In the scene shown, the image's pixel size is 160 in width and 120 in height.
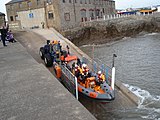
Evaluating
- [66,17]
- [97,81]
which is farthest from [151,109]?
[66,17]

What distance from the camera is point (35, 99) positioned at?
5.62 metres

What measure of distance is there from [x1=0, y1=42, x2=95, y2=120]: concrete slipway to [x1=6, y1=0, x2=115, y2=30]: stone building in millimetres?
22630

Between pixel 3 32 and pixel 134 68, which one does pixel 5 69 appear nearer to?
pixel 3 32

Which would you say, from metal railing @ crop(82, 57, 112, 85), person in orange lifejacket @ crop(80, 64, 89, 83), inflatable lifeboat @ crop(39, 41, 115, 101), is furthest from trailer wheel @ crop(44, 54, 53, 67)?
person in orange lifejacket @ crop(80, 64, 89, 83)

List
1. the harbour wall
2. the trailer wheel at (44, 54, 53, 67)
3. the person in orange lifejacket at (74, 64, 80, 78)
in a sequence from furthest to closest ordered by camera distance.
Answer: the harbour wall → the trailer wheel at (44, 54, 53, 67) → the person in orange lifejacket at (74, 64, 80, 78)

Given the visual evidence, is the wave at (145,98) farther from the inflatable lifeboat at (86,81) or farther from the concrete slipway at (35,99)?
the concrete slipway at (35,99)

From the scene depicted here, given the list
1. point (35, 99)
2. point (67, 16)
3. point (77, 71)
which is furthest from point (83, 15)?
point (35, 99)

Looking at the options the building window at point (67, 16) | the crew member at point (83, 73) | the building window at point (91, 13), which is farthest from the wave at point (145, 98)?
the building window at point (91, 13)

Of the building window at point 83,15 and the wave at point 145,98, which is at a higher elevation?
the building window at point 83,15

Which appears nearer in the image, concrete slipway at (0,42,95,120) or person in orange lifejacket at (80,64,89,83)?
concrete slipway at (0,42,95,120)

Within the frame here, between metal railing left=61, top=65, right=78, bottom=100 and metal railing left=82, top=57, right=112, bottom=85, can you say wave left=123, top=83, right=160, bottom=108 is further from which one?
metal railing left=61, top=65, right=78, bottom=100

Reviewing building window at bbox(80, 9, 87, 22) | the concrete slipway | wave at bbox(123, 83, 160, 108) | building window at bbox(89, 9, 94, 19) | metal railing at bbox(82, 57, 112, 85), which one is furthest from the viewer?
building window at bbox(89, 9, 94, 19)

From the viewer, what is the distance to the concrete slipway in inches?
185

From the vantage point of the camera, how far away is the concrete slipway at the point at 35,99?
4.70 meters
